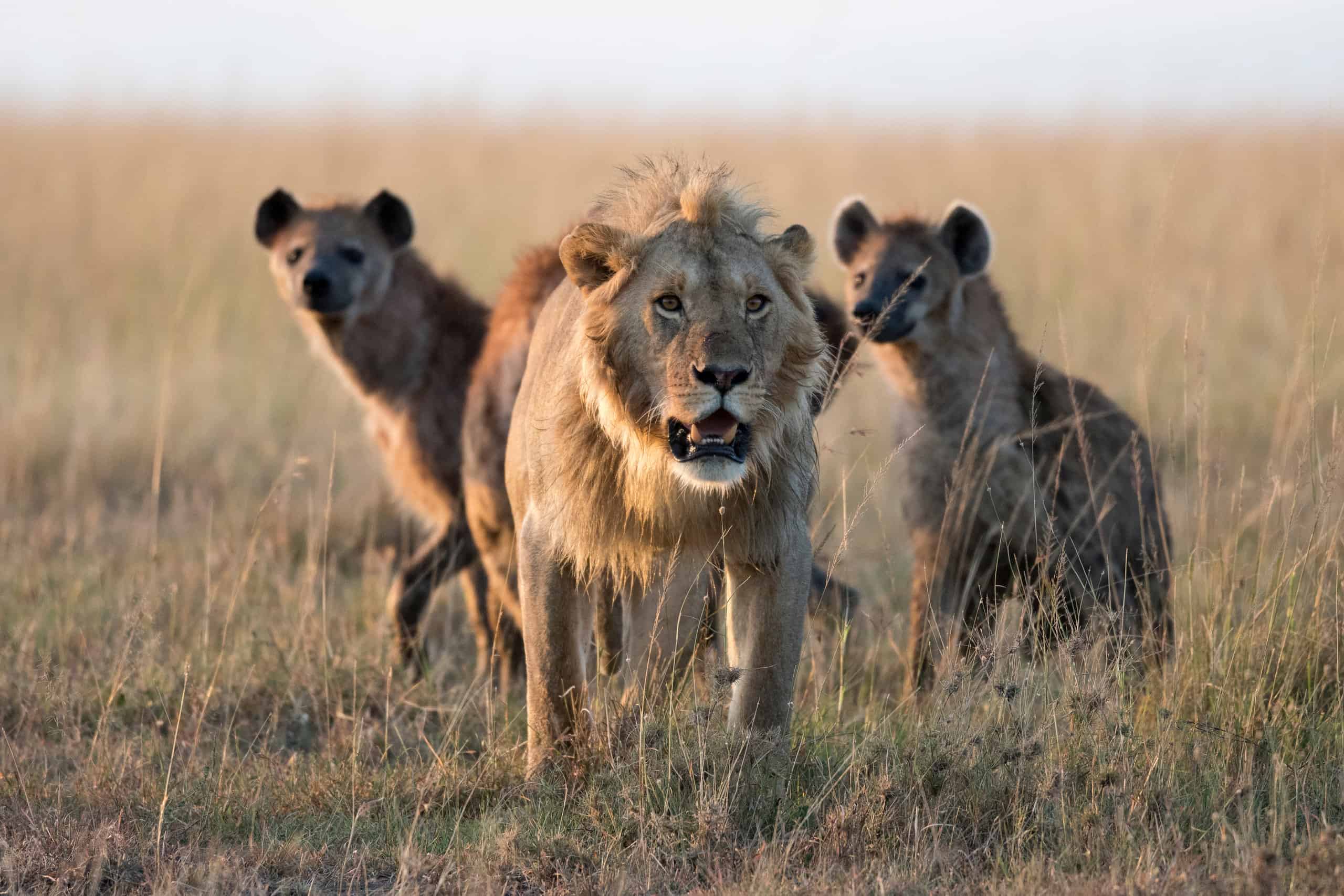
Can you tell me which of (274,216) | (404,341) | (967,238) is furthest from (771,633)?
(274,216)

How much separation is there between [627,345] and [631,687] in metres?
1.12

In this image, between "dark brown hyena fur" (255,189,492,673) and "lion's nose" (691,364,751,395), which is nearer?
"lion's nose" (691,364,751,395)

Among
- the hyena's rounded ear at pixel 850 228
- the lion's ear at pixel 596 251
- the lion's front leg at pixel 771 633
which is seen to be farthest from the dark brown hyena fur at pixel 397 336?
the lion's ear at pixel 596 251

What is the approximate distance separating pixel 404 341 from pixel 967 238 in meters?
2.82

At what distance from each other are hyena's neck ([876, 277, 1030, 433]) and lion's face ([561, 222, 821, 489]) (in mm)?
2449

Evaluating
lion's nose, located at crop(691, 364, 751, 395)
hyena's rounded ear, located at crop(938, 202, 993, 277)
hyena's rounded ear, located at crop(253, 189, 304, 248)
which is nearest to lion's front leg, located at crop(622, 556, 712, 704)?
lion's nose, located at crop(691, 364, 751, 395)

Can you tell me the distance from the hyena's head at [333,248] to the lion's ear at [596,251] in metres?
3.82

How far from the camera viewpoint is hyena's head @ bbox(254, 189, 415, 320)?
766 centimetres

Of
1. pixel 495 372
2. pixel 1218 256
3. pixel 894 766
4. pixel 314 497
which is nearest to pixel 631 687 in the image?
pixel 894 766

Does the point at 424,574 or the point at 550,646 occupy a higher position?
the point at 550,646

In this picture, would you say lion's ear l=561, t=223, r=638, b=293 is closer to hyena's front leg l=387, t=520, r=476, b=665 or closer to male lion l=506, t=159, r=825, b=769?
male lion l=506, t=159, r=825, b=769

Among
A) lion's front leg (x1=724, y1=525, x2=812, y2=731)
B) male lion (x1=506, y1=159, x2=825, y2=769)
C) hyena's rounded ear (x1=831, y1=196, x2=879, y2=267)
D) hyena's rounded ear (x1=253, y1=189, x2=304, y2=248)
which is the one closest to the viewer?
male lion (x1=506, y1=159, x2=825, y2=769)

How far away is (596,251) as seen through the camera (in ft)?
13.3

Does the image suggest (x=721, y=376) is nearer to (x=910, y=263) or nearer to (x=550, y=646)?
(x=550, y=646)
